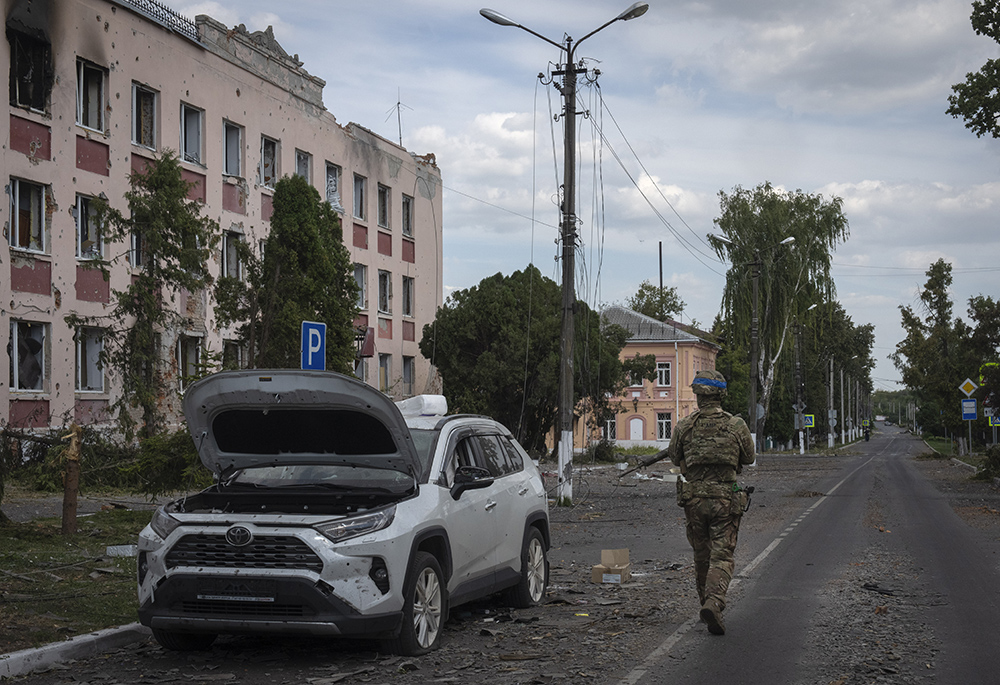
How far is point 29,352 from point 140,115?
6577 millimetres

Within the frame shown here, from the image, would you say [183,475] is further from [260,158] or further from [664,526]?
[260,158]

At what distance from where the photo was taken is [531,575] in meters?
9.65

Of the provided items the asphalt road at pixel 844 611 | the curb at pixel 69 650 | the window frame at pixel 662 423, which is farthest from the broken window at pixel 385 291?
the window frame at pixel 662 423

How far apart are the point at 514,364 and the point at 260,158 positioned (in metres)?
11.7

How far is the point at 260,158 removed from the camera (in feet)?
99.8

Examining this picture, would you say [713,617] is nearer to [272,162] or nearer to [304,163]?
[272,162]

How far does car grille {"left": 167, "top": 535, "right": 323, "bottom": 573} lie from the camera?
6.93m

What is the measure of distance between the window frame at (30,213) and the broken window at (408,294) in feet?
55.0

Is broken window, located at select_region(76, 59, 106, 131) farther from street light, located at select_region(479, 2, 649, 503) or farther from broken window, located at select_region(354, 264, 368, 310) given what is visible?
broken window, located at select_region(354, 264, 368, 310)

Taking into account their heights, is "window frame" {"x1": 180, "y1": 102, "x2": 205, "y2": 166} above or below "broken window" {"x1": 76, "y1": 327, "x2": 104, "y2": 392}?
above

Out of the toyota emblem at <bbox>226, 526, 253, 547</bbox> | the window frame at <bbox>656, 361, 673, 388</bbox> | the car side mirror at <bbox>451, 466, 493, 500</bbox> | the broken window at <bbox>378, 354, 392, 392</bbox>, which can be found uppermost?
the window frame at <bbox>656, 361, 673, 388</bbox>

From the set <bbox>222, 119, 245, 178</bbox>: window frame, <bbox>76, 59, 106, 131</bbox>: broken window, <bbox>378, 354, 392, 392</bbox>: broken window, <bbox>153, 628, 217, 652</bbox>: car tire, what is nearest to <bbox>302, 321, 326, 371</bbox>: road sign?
<bbox>153, 628, 217, 652</bbox>: car tire

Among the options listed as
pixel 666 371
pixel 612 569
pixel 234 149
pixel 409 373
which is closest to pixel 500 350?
pixel 409 373

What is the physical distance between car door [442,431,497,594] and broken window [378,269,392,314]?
28.0 metres
